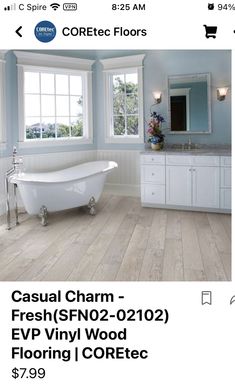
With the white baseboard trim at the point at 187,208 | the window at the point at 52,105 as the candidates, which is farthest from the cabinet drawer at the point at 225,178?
the window at the point at 52,105

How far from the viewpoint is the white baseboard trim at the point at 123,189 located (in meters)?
5.39

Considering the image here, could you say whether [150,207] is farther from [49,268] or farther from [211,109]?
[49,268]

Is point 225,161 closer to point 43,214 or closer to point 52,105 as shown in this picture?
point 43,214

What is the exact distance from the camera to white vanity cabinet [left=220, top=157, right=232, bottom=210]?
4.21 metres

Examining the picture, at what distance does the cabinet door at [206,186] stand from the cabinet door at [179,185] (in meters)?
0.07

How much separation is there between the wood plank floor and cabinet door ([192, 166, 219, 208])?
0.50 feet

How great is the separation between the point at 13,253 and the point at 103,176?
1706 millimetres
